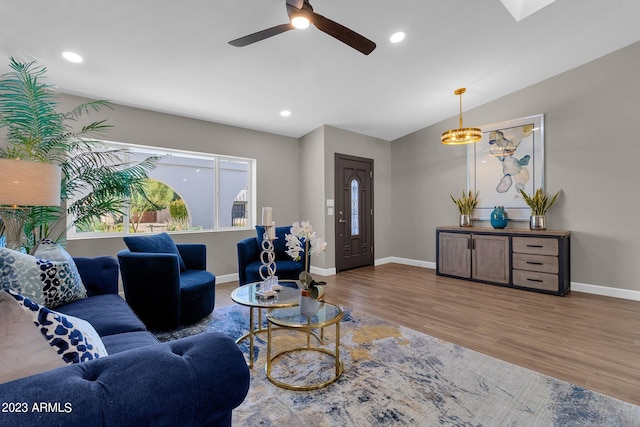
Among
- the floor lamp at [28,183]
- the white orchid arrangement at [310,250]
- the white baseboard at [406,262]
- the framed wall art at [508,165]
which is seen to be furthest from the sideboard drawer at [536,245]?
the floor lamp at [28,183]

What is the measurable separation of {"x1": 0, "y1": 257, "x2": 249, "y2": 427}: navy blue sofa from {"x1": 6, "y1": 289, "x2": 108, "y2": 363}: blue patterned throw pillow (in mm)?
109

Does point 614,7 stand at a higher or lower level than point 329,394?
higher

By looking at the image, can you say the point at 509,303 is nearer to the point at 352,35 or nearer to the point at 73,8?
the point at 352,35

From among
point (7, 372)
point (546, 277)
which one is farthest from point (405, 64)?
point (7, 372)

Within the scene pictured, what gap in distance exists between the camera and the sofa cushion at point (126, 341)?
1.39 metres

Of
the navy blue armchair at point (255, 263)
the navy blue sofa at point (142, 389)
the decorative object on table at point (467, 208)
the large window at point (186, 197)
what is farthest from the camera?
the decorative object on table at point (467, 208)

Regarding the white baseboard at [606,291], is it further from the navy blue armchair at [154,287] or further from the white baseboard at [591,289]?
the navy blue armchair at [154,287]

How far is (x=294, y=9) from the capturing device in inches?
78.0

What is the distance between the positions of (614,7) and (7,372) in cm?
502

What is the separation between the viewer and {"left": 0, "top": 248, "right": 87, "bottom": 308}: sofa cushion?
5.40 ft

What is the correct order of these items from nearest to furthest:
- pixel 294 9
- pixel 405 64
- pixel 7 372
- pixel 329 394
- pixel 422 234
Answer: pixel 7 372, pixel 329 394, pixel 294 9, pixel 405 64, pixel 422 234

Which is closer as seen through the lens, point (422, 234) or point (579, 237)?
point (579, 237)

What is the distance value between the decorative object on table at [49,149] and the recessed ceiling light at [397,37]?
300cm

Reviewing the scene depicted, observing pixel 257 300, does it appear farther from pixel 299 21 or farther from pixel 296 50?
pixel 296 50
